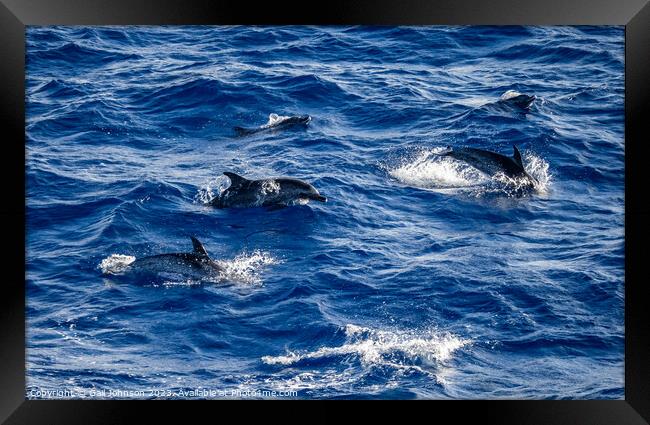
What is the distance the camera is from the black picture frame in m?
11.6

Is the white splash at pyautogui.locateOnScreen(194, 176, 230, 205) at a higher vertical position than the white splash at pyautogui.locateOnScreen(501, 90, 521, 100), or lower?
lower

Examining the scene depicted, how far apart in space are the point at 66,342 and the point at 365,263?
12.2 ft

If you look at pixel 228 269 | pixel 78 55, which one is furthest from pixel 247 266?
pixel 78 55

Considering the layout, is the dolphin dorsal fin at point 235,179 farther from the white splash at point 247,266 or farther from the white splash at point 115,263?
the white splash at point 115,263

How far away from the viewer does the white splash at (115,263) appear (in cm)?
1211

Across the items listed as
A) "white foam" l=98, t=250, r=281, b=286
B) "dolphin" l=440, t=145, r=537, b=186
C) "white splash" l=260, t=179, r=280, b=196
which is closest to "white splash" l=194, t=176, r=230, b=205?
"white splash" l=260, t=179, r=280, b=196

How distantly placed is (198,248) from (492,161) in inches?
150

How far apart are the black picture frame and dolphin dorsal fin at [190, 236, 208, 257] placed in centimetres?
182

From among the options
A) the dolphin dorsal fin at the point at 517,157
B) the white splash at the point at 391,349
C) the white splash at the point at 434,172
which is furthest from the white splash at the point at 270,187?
the dolphin dorsal fin at the point at 517,157

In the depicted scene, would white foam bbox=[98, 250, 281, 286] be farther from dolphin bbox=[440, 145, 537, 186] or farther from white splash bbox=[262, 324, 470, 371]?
dolphin bbox=[440, 145, 537, 186]

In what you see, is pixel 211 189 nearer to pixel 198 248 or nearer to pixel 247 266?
pixel 198 248

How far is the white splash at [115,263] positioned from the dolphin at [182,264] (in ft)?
0.21

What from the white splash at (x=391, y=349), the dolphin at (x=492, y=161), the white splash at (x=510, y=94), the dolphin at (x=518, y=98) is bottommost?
the white splash at (x=391, y=349)

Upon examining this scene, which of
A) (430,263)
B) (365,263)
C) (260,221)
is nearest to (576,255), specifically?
(430,263)
